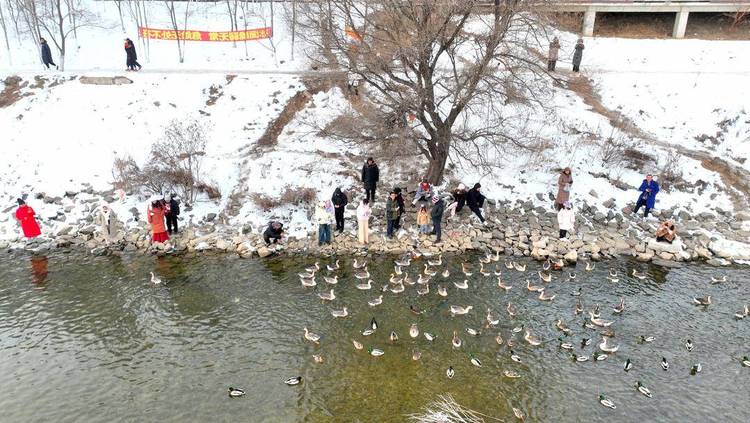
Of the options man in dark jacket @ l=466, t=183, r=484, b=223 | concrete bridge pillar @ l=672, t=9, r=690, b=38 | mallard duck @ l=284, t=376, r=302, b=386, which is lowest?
mallard duck @ l=284, t=376, r=302, b=386

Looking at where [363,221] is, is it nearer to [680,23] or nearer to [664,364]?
[664,364]

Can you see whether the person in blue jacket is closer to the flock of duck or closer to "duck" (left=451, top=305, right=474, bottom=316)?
the flock of duck

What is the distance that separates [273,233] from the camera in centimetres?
1778

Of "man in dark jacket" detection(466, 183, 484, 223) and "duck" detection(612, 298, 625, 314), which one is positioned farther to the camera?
"man in dark jacket" detection(466, 183, 484, 223)

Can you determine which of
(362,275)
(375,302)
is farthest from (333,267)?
(375,302)

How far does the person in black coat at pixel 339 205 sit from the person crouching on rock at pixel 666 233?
11.0m

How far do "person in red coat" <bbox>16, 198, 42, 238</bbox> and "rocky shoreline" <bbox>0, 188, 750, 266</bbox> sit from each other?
0.95 ft

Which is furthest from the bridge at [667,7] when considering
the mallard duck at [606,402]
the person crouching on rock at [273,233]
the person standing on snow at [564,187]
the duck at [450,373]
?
the duck at [450,373]

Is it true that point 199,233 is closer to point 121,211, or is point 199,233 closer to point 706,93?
point 121,211

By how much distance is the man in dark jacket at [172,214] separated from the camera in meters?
18.0

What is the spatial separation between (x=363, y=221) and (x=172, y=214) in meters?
6.99

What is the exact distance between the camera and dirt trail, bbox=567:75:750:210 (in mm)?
20203

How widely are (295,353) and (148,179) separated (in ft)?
37.2

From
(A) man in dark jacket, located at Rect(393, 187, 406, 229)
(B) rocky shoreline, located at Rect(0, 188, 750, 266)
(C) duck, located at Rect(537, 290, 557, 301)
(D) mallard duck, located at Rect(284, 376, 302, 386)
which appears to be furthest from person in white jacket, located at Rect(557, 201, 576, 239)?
(D) mallard duck, located at Rect(284, 376, 302, 386)
